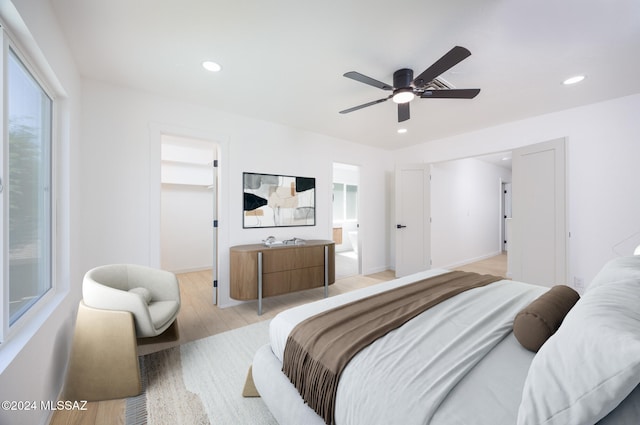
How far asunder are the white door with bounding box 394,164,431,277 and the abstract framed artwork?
1.81 meters

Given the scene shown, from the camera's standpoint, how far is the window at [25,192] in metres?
1.22

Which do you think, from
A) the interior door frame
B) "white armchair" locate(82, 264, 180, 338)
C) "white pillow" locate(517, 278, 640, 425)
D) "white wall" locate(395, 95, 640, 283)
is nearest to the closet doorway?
the interior door frame

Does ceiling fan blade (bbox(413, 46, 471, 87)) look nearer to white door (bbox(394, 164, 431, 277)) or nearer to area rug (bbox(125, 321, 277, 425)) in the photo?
area rug (bbox(125, 321, 277, 425))

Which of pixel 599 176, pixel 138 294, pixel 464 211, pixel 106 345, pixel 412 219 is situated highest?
pixel 599 176

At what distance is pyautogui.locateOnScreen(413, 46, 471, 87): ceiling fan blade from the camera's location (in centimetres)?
156

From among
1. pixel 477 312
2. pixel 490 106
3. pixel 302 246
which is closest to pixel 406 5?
pixel 477 312

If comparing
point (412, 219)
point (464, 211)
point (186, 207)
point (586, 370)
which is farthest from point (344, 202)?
point (586, 370)

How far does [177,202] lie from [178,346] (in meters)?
3.37

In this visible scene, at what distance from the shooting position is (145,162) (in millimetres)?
2770

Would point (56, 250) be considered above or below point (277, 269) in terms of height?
above

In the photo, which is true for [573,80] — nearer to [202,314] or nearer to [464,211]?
[464,211]

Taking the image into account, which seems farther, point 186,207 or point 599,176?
point 186,207

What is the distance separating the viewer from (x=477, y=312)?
1.49m

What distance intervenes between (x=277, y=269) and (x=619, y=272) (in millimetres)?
2838
